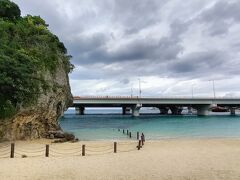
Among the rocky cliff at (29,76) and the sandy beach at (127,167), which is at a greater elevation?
the rocky cliff at (29,76)

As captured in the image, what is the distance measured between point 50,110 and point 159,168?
2488 cm

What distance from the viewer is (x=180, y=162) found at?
1936 centimetres

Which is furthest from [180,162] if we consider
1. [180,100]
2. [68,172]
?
[180,100]

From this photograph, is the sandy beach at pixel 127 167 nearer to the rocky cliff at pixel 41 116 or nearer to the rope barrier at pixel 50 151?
the rope barrier at pixel 50 151

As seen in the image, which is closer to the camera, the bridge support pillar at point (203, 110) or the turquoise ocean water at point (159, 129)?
the turquoise ocean water at point (159, 129)

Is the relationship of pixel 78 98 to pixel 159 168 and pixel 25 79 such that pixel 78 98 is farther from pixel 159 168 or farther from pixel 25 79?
pixel 159 168

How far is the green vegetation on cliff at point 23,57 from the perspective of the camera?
2794 cm

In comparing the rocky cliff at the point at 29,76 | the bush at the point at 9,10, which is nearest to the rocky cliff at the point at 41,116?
the rocky cliff at the point at 29,76

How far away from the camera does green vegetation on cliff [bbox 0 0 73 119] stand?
27.9m

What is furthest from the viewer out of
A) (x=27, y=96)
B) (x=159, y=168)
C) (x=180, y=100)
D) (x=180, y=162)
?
(x=180, y=100)

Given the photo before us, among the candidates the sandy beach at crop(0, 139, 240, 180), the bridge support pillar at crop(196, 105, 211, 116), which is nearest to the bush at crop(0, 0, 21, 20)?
the sandy beach at crop(0, 139, 240, 180)

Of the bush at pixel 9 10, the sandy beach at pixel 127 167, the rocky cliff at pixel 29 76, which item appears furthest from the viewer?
the bush at pixel 9 10

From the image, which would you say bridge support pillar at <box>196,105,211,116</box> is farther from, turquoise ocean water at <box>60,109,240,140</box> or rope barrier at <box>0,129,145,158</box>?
rope barrier at <box>0,129,145,158</box>

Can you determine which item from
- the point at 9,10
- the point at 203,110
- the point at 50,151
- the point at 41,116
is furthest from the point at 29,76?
the point at 203,110
